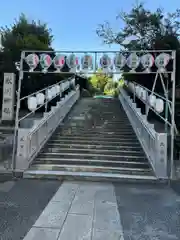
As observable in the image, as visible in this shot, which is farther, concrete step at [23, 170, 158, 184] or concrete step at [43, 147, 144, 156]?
concrete step at [43, 147, 144, 156]

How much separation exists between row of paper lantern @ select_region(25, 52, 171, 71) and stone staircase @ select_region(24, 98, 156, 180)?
2.63 m

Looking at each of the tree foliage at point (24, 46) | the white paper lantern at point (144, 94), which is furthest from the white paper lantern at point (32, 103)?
the tree foliage at point (24, 46)

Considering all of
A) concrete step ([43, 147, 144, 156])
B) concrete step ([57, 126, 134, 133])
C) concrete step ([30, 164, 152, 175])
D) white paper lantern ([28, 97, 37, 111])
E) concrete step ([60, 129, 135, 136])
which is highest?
white paper lantern ([28, 97, 37, 111])

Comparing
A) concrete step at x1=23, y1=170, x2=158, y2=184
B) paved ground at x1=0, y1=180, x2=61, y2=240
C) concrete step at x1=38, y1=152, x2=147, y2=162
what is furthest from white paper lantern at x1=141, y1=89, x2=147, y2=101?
paved ground at x1=0, y1=180, x2=61, y2=240

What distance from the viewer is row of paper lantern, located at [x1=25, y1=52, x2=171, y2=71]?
7905mm

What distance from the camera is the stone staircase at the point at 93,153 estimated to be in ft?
23.8

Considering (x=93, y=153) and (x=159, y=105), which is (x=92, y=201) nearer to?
(x=93, y=153)

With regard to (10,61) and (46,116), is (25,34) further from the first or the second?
(46,116)

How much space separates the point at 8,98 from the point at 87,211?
6905mm

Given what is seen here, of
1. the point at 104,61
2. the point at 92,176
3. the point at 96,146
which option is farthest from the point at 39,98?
the point at 92,176

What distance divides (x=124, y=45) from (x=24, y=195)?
1407 centimetres

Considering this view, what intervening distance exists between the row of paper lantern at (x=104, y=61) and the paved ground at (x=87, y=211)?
3.60 meters

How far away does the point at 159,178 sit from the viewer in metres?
6.84

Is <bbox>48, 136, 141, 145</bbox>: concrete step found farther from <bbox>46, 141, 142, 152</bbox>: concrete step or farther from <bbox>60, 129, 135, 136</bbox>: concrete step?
<bbox>60, 129, 135, 136</bbox>: concrete step
